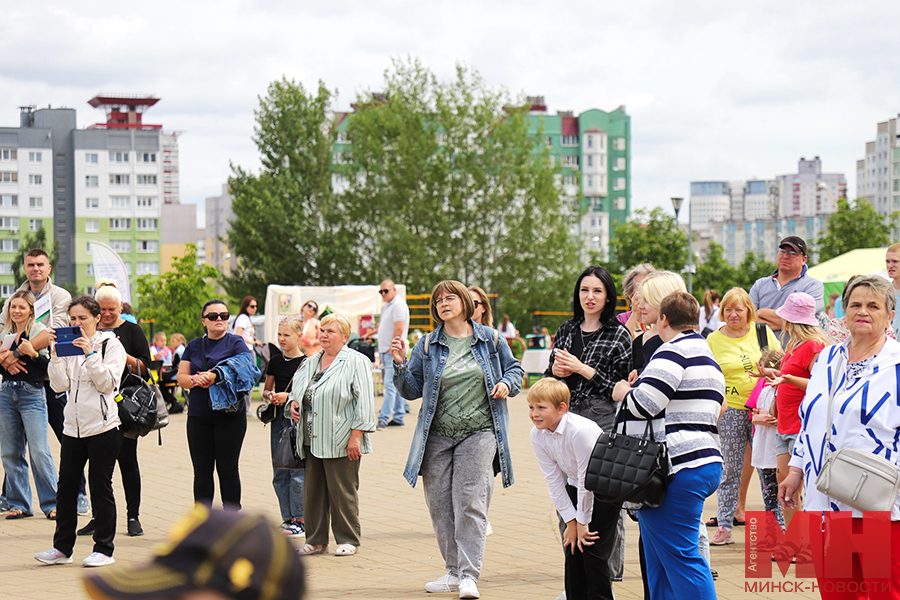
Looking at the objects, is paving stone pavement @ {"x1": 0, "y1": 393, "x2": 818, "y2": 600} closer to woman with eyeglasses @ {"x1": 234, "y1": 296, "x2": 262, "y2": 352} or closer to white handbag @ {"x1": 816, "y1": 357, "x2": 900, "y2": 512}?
white handbag @ {"x1": 816, "y1": 357, "x2": 900, "y2": 512}

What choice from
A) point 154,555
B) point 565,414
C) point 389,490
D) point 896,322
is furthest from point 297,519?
point 154,555

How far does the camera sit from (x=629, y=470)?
4461mm

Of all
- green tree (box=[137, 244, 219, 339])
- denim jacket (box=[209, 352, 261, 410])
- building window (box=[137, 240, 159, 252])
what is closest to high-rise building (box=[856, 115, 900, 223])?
building window (box=[137, 240, 159, 252])

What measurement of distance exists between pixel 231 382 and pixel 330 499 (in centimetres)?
119

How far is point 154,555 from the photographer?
1.17m

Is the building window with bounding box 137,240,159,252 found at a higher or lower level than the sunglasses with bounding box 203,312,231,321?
higher

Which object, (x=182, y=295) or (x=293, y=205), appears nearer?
(x=182, y=295)

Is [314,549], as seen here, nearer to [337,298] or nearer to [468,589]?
[468,589]

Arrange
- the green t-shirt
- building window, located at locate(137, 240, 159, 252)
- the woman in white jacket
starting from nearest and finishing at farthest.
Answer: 1. the green t-shirt
2. the woman in white jacket
3. building window, located at locate(137, 240, 159, 252)

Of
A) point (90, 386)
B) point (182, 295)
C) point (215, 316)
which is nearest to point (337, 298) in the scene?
point (182, 295)

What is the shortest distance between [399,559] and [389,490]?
302 cm

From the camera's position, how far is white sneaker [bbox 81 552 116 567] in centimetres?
673

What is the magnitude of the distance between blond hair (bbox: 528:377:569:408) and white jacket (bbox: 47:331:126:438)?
127 inches

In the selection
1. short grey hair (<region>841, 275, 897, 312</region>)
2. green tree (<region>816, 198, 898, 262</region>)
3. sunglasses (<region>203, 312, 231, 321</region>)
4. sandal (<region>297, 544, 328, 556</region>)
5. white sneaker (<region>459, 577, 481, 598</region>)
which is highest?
green tree (<region>816, 198, 898, 262</region>)
